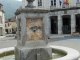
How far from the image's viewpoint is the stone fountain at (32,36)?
207 inches

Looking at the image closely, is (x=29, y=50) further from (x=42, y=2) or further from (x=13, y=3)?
(x=13, y=3)

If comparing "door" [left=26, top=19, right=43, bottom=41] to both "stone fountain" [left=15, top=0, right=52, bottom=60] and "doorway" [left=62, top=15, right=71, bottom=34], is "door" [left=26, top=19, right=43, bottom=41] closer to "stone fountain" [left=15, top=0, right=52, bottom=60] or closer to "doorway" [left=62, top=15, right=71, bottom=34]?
"stone fountain" [left=15, top=0, right=52, bottom=60]

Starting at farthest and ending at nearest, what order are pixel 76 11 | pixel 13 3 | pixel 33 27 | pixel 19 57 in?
pixel 13 3
pixel 76 11
pixel 33 27
pixel 19 57

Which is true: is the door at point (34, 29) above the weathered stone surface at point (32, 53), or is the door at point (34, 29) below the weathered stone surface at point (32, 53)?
above

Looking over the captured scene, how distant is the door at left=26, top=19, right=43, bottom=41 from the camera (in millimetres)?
5496

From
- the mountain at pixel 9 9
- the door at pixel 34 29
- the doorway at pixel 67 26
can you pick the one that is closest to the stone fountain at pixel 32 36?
the door at pixel 34 29

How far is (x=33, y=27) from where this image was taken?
554 centimetres

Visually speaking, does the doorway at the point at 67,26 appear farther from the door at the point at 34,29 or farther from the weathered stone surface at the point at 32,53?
the weathered stone surface at the point at 32,53

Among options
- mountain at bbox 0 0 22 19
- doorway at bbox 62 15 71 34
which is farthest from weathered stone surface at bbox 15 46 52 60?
mountain at bbox 0 0 22 19

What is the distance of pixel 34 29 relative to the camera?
5.53 metres

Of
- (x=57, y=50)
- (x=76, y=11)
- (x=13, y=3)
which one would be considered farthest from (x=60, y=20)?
(x=13, y=3)

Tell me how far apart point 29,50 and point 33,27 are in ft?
3.58

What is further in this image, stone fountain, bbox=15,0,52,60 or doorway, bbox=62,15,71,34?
doorway, bbox=62,15,71,34

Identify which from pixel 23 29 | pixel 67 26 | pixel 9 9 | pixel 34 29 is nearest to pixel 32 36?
pixel 34 29
